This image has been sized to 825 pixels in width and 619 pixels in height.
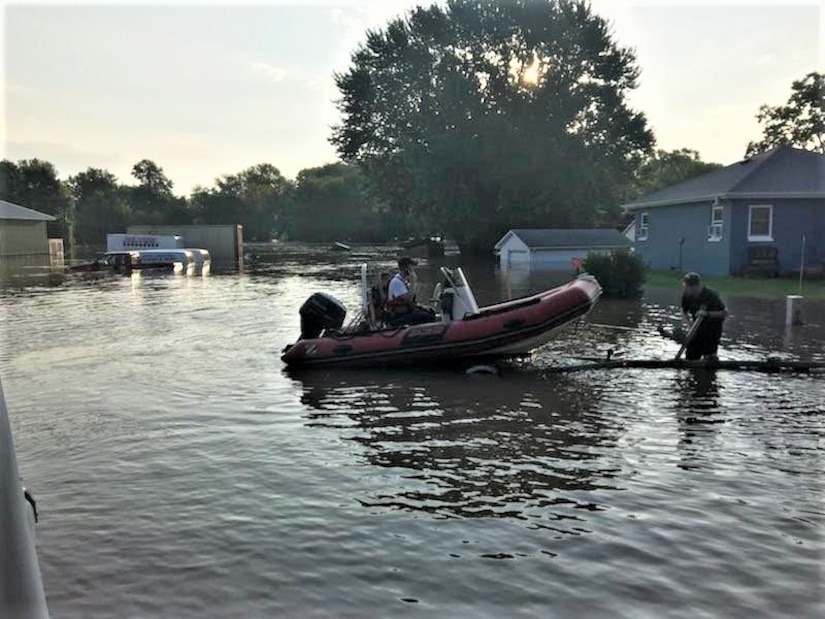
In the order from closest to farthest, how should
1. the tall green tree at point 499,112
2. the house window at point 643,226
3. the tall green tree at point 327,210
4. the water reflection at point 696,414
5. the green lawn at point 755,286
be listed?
the water reflection at point 696,414
the green lawn at point 755,286
the house window at point 643,226
the tall green tree at point 499,112
the tall green tree at point 327,210

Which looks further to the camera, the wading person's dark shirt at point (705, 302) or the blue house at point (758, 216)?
the blue house at point (758, 216)

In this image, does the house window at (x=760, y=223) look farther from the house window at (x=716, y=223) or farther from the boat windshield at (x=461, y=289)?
the boat windshield at (x=461, y=289)

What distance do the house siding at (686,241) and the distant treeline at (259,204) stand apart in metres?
43.4

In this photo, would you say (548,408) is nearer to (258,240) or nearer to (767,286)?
(767,286)

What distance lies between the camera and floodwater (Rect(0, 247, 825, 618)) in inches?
170

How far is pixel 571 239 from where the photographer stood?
3803cm

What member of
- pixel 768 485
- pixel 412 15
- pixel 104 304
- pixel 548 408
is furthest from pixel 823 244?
pixel 412 15

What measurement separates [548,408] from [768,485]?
3059 millimetres

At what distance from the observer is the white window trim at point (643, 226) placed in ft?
101

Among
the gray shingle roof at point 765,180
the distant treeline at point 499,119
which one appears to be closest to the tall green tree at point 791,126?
the distant treeline at point 499,119

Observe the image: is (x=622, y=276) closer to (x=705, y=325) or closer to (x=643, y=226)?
(x=705, y=325)

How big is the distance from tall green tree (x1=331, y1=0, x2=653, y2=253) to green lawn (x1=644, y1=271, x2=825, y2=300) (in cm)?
2100

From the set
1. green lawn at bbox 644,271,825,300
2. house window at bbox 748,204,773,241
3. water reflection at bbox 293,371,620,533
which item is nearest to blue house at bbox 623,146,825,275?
house window at bbox 748,204,773,241

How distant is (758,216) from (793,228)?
3.80ft
